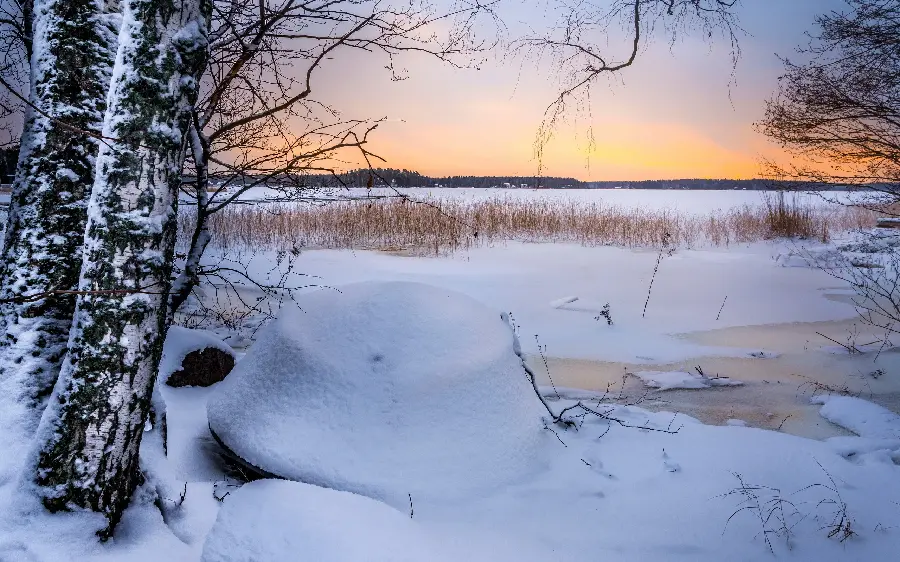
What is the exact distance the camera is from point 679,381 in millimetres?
4973

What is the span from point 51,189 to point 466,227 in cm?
1298

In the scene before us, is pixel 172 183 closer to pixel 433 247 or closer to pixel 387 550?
pixel 387 550

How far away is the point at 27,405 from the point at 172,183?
112 cm

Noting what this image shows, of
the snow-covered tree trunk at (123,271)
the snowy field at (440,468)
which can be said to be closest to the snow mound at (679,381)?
the snowy field at (440,468)

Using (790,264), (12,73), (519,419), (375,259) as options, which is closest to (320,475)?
(519,419)

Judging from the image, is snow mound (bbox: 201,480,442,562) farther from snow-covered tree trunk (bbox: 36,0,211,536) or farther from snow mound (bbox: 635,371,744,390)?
snow mound (bbox: 635,371,744,390)

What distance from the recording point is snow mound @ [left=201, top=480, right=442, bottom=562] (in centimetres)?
162

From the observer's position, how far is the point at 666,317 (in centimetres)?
752

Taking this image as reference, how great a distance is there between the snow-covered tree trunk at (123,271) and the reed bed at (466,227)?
10.4 meters

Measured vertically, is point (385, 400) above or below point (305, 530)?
above

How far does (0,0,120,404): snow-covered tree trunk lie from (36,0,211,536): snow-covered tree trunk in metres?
0.56

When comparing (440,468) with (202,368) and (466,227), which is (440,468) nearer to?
(202,368)

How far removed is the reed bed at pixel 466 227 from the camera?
13.4 metres

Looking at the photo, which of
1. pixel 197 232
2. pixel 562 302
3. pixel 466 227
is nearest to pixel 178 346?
pixel 197 232
